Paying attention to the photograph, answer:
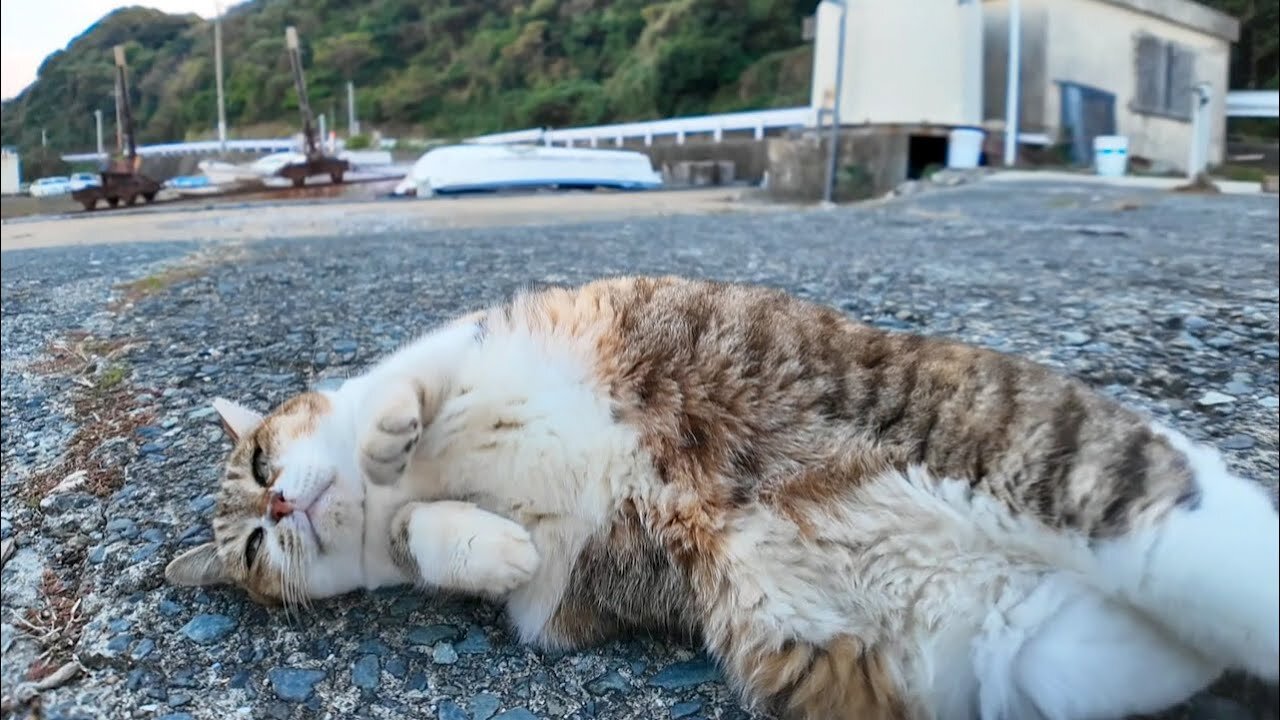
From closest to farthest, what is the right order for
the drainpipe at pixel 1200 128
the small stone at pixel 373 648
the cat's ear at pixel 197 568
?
the small stone at pixel 373 648
the cat's ear at pixel 197 568
the drainpipe at pixel 1200 128

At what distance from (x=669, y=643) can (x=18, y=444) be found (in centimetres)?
167

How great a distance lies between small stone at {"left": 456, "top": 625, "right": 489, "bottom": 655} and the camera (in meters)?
1.53

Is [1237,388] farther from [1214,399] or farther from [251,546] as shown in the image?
[251,546]

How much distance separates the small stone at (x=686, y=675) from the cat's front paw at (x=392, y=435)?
65cm

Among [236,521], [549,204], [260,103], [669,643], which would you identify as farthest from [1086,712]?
A: [260,103]

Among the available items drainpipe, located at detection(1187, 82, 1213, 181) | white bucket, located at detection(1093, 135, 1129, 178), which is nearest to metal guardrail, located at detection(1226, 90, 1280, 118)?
drainpipe, located at detection(1187, 82, 1213, 181)

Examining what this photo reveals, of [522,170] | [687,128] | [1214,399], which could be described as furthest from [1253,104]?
[1214,399]

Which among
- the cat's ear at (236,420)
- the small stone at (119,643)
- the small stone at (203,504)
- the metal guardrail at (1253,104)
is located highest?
the metal guardrail at (1253,104)

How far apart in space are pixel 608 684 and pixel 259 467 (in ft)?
3.20

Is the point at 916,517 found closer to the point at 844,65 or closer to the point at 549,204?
A: the point at 549,204

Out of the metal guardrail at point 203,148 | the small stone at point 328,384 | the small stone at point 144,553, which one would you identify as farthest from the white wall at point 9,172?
the small stone at point 144,553

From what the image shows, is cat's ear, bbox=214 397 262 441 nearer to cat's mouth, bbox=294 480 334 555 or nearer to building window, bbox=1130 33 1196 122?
cat's mouth, bbox=294 480 334 555

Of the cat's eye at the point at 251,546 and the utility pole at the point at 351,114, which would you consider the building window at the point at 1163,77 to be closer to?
the cat's eye at the point at 251,546

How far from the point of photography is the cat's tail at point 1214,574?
1.17m
